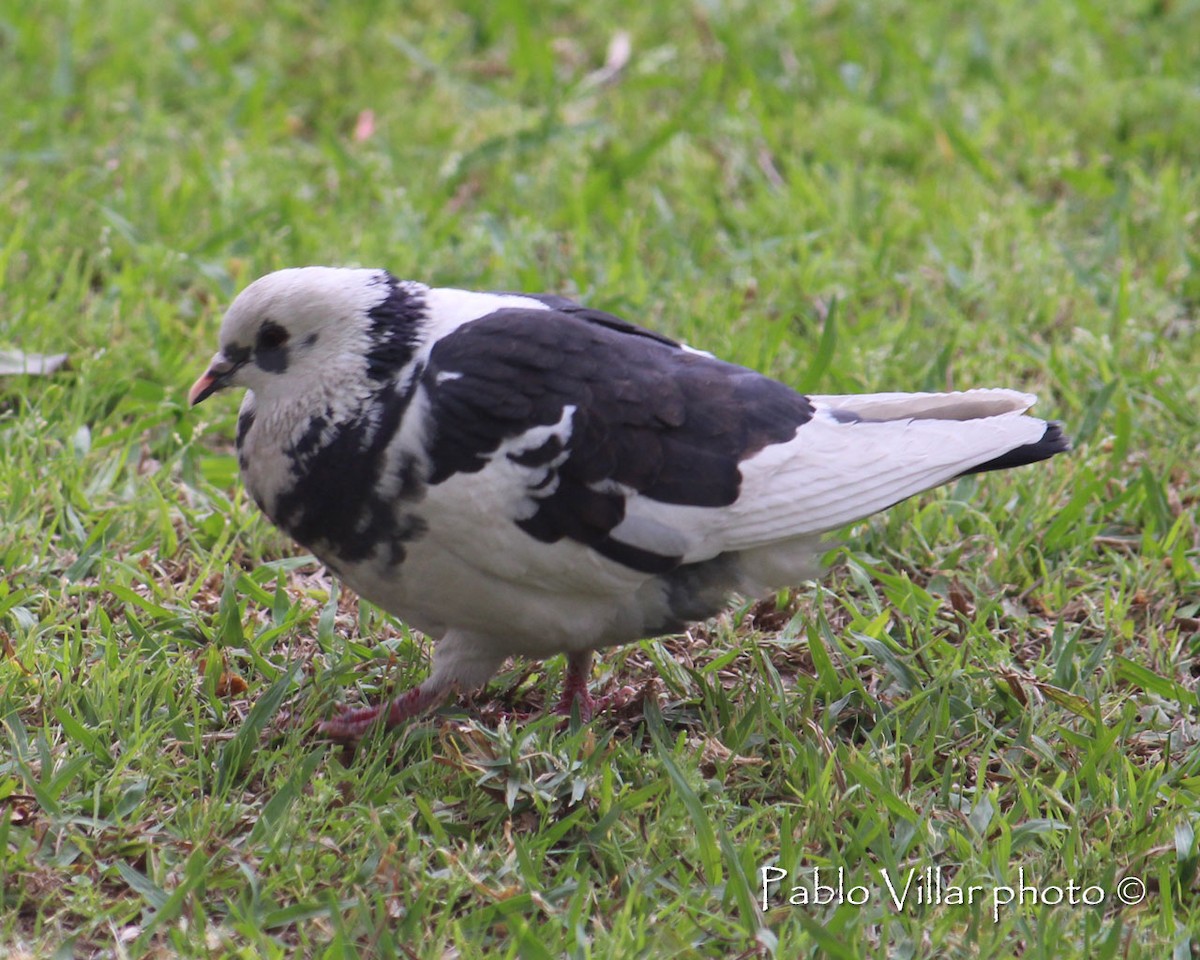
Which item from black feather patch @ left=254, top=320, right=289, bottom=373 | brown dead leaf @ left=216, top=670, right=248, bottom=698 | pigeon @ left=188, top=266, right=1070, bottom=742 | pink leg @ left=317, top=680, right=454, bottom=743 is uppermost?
black feather patch @ left=254, top=320, right=289, bottom=373

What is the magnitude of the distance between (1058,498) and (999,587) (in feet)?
1.39

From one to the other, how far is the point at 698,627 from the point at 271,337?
4.68ft

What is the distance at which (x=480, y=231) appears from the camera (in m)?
5.48

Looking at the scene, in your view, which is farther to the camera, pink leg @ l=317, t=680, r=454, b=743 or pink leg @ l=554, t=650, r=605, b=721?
pink leg @ l=554, t=650, r=605, b=721


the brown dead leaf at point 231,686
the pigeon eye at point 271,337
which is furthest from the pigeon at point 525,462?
the brown dead leaf at point 231,686

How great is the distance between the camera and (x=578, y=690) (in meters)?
3.60

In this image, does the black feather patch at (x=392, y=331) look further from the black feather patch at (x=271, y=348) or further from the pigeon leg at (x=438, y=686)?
the pigeon leg at (x=438, y=686)

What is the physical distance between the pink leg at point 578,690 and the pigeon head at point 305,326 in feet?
2.88

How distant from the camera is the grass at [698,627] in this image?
3.02m

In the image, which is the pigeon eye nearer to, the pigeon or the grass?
the pigeon

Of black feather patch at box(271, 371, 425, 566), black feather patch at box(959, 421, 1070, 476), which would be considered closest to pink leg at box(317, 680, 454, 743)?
black feather patch at box(271, 371, 425, 566)

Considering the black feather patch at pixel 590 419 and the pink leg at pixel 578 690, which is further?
the pink leg at pixel 578 690

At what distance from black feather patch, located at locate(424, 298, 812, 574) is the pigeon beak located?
51 centimetres

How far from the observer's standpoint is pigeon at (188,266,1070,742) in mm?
3176
